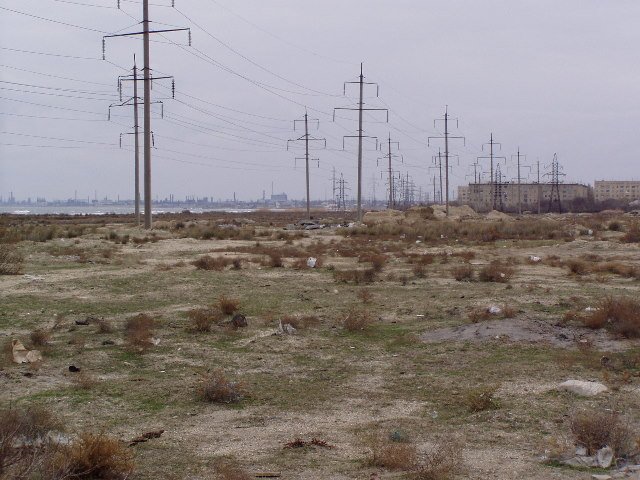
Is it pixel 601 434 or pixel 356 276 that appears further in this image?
pixel 356 276

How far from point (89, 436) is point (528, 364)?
8.14 m

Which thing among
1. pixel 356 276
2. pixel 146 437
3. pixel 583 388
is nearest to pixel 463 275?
pixel 356 276

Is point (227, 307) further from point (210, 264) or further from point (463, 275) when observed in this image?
point (210, 264)

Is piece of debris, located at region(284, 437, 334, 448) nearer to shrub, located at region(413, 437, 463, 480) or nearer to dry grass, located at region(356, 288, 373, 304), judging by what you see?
shrub, located at region(413, 437, 463, 480)

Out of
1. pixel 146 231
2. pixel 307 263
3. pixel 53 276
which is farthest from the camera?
pixel 146 231

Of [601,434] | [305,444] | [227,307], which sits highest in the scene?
[227,307]

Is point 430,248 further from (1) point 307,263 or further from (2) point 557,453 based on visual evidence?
(2) point 557,453

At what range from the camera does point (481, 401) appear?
1059 cm

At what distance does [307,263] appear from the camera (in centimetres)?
3105

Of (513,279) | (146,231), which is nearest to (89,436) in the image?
(513,279)

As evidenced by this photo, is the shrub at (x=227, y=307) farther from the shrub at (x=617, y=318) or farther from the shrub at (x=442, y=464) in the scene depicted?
the shrub at (x=442, y=464)

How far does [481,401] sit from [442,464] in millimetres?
2867

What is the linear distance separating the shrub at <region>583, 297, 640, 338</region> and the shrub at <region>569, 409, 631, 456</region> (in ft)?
23.1

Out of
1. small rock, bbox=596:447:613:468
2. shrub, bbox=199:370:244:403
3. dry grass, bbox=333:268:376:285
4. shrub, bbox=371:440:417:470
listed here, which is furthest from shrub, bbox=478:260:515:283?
shrub, bbox=371:440:417:470
